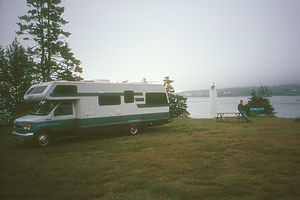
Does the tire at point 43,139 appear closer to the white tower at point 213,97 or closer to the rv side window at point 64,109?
the rv side window at point 64,109

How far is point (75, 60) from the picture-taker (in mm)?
23484

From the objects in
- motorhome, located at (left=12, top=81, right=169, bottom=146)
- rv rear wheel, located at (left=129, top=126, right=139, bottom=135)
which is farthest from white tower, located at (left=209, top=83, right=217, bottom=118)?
rv rear wheel, located at (left=129, top=126, right=139, bottom=135)

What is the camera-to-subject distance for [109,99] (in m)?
11.5

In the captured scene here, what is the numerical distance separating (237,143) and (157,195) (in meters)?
6.08

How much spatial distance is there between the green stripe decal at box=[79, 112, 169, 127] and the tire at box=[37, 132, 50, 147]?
5.29 feet

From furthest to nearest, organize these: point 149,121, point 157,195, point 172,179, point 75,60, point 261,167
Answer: point 75,60, point 149,121, point 261,167, point 172,179, point 157,195

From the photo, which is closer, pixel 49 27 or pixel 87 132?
pixel 87 132

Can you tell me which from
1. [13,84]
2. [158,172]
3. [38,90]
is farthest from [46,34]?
[158,172]

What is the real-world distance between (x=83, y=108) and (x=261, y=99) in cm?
2352

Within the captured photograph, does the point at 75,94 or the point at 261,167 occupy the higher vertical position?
the point at 75,94

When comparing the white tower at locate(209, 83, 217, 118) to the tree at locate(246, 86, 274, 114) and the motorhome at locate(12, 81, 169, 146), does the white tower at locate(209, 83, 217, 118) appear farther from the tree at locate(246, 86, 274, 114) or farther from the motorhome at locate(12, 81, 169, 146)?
the motorhome at locate(12, 81, 169, 146)

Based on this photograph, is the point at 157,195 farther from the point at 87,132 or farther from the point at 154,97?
the point at 154,97

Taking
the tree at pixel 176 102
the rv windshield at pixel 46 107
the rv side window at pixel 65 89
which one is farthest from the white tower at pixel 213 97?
the rv windshield at pixel 46 107

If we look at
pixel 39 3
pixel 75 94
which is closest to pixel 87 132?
pixel 75 94
